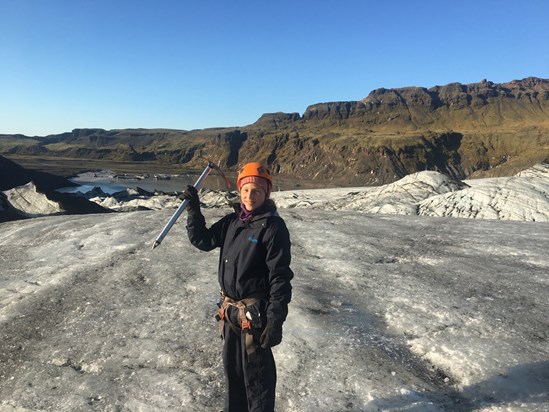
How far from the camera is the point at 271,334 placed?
3.71m

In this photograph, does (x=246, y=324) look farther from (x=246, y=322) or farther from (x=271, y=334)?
(x=271, y=334)

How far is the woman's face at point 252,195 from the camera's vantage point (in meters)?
4.05

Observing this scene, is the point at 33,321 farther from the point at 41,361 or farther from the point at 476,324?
the point at 476,324

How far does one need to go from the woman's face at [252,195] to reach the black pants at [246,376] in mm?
1016

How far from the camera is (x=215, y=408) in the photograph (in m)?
4.62

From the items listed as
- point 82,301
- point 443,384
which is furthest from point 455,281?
point 82,301

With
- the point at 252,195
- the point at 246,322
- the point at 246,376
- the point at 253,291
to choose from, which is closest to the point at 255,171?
the point at 252,195

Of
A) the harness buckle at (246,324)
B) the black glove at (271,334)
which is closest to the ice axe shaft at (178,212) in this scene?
the harness buckle at (246,324)

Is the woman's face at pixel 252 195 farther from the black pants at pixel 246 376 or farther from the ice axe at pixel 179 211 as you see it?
the black pants at pixel 246 376

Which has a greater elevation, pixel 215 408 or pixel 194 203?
pixel 194 203

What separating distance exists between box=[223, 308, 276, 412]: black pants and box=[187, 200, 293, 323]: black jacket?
292 mm

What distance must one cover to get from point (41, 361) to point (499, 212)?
62.6ft

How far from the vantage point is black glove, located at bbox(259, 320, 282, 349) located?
146 inches

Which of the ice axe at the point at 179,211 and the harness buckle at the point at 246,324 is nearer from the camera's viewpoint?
the harness buckle at the point at 246,324
